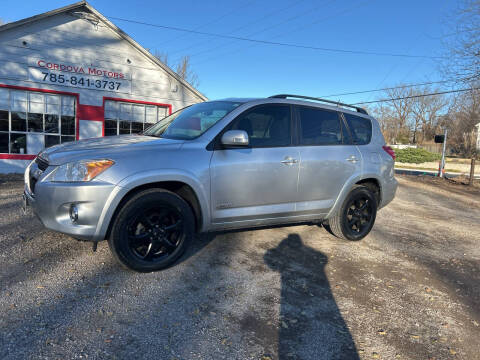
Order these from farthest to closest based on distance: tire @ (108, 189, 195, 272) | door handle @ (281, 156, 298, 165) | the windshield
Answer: door handle @ (281, 156, 298, 165) → the windshield → tire @ (108, 189, 195, 272)

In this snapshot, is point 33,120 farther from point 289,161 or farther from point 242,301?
point 242,301

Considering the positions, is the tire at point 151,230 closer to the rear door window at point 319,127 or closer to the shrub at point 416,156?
the rear door window at point 319,127

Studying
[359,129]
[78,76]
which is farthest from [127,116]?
[359,129]

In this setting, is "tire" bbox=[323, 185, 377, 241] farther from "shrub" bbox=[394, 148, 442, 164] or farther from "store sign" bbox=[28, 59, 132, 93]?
"shrub" bbox=[394, 148, 442, 164]

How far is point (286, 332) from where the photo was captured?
2.53m

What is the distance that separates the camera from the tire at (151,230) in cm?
310

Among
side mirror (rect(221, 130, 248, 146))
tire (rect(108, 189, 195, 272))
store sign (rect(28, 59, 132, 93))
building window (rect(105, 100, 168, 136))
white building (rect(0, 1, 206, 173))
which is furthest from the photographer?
building window (rect(105, 100, 168, 136))

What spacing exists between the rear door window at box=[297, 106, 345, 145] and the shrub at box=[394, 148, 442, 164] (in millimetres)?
36629

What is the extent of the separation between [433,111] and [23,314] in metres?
59.1

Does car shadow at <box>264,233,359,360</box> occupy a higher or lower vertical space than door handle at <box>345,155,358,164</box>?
lower

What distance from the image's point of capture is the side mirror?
3.42 metres

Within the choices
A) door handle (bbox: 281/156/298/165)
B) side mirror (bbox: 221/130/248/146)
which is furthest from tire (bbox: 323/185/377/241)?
side mirror (bbox: 221/130/248/146)

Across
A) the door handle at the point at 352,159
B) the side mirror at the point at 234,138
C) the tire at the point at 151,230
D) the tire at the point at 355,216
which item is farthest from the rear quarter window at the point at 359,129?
the tire at the point at 151,230

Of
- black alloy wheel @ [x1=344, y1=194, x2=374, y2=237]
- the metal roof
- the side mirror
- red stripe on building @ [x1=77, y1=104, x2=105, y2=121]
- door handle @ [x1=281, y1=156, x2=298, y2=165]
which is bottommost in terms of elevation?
black alloy wheel @ [x1=344, y1=194, x2=374, y2=237]
